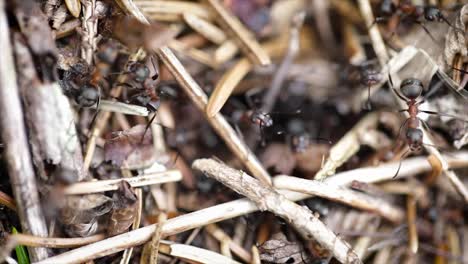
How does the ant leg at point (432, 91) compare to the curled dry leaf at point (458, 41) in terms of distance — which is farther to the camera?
the ant leg at point (432, 91)

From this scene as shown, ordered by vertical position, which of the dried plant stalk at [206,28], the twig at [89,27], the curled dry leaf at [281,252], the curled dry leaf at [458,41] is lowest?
the curled dry leaf at [281,252]

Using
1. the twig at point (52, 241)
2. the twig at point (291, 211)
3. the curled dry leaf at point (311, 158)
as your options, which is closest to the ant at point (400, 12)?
the curled dry leaf at point (311, 158)

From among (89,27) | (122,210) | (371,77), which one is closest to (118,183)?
(122,210)

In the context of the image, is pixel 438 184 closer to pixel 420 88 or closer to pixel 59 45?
pixel 420 88

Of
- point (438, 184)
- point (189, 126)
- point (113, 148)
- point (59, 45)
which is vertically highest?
point (59, 45)

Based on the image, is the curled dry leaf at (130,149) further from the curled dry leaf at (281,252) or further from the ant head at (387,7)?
the ant head at (387,7)

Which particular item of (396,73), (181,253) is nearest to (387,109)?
(396,73)

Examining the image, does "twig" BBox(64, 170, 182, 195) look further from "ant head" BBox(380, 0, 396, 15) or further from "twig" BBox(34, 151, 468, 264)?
"ant head" BBox(380, 0, 396, 15)
